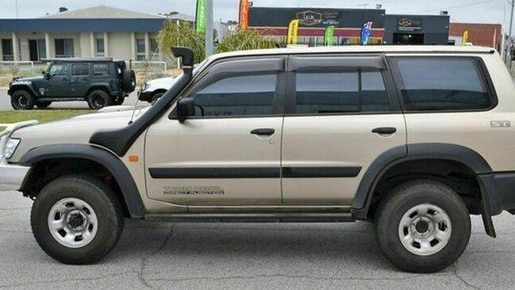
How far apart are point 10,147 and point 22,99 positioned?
15209 mm

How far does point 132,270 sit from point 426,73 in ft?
9.39

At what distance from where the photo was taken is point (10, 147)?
455 cm

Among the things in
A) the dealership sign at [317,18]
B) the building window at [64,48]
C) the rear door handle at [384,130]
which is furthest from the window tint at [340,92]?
the dealership sign at [317,18]

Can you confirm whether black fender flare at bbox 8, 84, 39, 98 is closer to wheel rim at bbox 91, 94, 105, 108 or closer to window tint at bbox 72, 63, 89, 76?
window tint at bbox 72, 63, 89, 76

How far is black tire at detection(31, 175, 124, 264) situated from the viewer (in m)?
4.43

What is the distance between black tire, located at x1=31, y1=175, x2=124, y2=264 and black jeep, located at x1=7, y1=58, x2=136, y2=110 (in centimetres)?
1416

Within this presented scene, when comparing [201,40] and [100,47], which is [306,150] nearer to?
[201,40]

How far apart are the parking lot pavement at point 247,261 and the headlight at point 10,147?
92 centimetres

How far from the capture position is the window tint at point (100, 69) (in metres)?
18.2

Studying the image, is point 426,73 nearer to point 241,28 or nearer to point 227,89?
point 227,89

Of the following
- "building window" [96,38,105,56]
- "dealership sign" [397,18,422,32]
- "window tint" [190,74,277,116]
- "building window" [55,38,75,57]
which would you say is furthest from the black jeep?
"dealership sign" [397,18,422,32]

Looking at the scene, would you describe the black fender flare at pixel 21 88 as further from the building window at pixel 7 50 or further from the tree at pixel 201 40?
the building window at pixel 7 50

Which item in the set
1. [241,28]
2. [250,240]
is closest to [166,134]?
[250,240]

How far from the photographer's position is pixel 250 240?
521 cm
